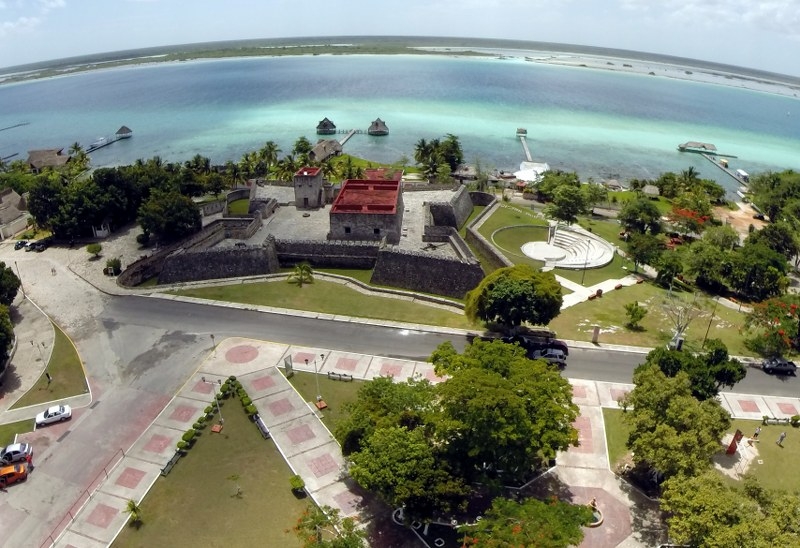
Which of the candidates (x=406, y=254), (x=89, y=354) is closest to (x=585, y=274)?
(x=406, y=254)

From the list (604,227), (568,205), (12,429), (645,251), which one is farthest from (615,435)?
(604,227)

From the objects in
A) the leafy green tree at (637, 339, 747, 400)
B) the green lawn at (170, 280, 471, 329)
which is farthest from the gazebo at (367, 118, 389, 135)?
the leafy green tree at (637, 339, 747, 400)

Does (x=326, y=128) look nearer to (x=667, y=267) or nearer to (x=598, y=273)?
(x=598, y=273)

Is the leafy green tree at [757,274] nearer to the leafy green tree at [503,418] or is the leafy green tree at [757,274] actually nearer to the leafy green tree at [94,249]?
the leafy green tree at [503,418]

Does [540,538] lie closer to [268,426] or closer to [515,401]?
[515,401]

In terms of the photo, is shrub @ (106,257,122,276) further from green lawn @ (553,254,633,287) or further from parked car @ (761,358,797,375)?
parked car @ (761,358,797,375)

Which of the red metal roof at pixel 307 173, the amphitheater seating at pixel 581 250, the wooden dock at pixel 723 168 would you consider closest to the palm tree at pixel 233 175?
the red metal roof at pixel 307 173
